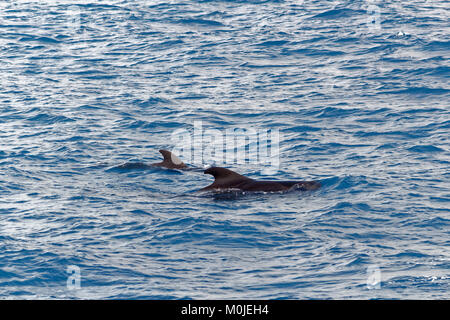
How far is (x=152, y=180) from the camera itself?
67.9 ft

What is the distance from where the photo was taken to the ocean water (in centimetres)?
1462

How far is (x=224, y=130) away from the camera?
2505cm

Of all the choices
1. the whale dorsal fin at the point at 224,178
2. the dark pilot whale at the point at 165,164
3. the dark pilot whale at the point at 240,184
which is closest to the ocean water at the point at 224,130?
the dark pilot whale at the point at 165,164

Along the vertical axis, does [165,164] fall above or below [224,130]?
below

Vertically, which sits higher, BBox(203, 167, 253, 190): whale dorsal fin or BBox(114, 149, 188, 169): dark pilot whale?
BBox(203, 167, 253, 190): whale dorsal fin

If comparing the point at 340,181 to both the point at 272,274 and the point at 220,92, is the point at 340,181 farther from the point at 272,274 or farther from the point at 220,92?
the point at 220,92

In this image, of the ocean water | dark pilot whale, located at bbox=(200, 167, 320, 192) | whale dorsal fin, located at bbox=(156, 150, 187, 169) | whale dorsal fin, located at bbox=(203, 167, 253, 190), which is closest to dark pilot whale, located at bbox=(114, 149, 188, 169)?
whale dorsal fin, located at bbox=(156, 150, 187, 169)

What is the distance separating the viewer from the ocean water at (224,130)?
575 inches

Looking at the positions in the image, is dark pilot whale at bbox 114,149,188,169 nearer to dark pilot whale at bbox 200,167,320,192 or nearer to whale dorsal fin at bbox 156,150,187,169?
whale dorsal fin at bbox 156,150,187,169

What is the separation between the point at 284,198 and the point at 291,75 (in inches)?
515

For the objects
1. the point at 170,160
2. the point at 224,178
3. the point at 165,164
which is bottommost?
the point at 165,164

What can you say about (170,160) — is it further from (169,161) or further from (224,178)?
(224,178)

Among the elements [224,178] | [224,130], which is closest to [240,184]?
[224,178]

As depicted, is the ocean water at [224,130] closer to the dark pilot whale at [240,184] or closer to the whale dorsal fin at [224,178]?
the dark pilot whale at [240,184]
